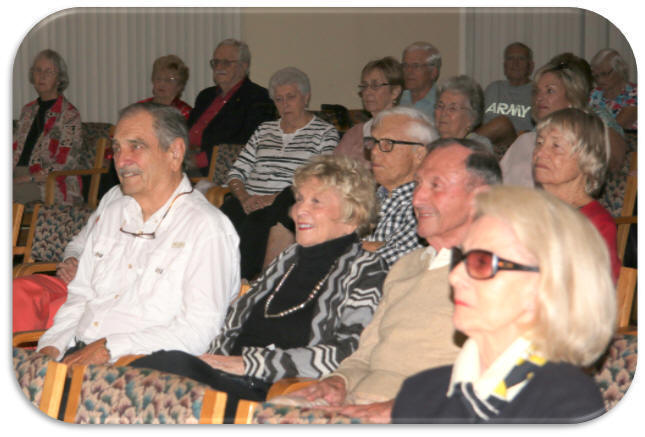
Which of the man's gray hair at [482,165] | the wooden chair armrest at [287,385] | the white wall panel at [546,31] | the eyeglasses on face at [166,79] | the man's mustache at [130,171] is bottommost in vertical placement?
the wooden chair armrest at [287,385]

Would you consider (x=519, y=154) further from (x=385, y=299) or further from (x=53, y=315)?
(x=53, y=315)

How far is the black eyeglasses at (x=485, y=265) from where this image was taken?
147cm

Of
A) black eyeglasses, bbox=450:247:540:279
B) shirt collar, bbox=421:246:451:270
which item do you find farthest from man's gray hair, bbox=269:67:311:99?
black eyeglasses, bbox=450:247:540:279

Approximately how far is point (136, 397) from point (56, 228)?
5.70 ft

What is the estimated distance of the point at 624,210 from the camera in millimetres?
2016

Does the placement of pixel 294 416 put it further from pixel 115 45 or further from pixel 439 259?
pixel 115 45

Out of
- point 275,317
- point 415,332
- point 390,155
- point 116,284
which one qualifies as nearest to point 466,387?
point 415,332

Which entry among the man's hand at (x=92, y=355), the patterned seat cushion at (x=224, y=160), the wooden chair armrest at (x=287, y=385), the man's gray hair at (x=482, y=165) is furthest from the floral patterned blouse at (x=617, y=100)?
the patterned seat cushion at (x=224, y=160)

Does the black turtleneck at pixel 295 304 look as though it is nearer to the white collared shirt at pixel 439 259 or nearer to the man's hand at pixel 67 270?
the white collared shirt at pixel 439 259

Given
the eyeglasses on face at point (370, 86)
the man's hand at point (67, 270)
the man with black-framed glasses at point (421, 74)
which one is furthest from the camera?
the eyeglasses on face at point (370, 86)

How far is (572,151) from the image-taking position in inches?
93.4

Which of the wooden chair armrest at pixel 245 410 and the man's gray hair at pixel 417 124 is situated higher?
the man's gray hair at pixel 417 124

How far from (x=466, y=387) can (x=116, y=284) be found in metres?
1.30

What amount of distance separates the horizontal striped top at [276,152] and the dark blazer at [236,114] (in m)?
0.06
